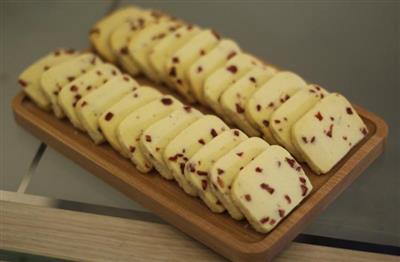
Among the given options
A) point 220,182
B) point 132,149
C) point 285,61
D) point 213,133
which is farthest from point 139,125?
point 285,61

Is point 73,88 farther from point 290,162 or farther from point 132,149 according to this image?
point 290,162

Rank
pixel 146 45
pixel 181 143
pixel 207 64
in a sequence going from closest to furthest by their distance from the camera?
pixel 181 143 < pixel 207 64 < pixel 146 45

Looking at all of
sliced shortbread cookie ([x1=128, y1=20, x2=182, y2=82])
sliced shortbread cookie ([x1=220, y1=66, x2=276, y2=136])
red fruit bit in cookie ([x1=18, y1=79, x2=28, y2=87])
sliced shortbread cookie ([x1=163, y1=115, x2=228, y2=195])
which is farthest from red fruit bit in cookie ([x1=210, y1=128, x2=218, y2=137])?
red fruit bit in cookie ([x1=18, y1=79, x2=28, y2=87])

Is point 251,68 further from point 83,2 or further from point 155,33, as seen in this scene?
point 83,2

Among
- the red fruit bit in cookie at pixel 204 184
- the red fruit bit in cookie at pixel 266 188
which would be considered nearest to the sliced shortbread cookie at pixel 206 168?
the red fruit bit in cookie at pixel 204 184

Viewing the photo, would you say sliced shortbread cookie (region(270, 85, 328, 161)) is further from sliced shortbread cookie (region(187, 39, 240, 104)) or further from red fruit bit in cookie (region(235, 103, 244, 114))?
sliced shortbread cookie (region(187, 39, 240, 104))

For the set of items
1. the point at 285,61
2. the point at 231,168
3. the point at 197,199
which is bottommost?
the point at 197,199

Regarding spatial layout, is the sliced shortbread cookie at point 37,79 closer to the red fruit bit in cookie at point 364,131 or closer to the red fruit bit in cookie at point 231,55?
the red fruit bit in cookie at point 231,55
